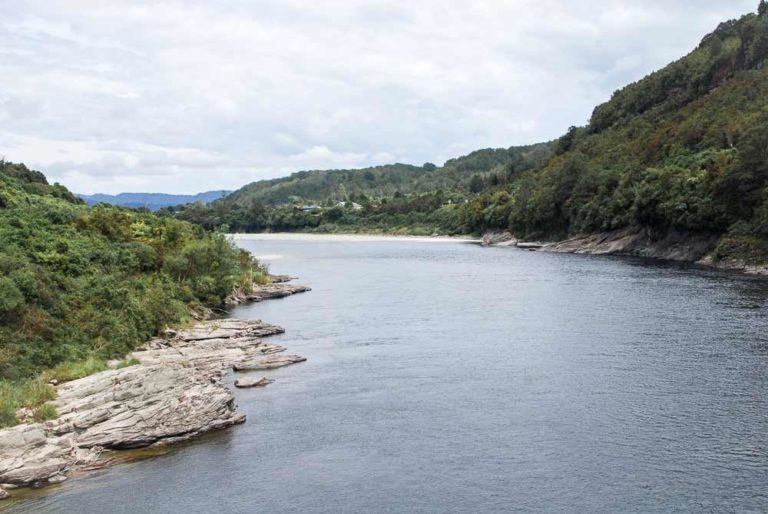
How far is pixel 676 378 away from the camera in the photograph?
3944 centimetres

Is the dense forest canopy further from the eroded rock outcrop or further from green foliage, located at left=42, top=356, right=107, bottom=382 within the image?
green foliage, located at left=42, top=356, right=107, bottom=382

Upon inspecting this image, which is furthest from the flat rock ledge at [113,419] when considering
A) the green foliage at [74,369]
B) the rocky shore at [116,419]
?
the green foliage at [74,369]

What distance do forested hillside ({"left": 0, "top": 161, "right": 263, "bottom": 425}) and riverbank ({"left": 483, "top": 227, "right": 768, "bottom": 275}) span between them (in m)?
63.4

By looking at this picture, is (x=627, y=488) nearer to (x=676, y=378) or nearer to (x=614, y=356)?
(x=676, y=378)

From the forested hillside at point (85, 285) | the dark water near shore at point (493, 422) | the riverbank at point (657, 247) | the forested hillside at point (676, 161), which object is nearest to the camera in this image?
the dark water near shore at point (493, 422)

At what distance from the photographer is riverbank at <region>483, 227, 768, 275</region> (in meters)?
92.6

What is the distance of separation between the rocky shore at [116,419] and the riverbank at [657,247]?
7327 centimetres

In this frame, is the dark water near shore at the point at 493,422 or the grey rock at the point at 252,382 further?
the grey rock at the point at 252,382

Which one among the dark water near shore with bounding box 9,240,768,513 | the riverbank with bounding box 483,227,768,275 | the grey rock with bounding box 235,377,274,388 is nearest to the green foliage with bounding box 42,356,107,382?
the grey rock with bounding box 235,377,274,388

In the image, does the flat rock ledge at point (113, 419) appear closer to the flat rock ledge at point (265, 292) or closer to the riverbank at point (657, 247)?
the flat rock ledge at point (265, 292)

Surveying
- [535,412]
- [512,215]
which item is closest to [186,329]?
[535,412]

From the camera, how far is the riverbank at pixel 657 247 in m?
92.6

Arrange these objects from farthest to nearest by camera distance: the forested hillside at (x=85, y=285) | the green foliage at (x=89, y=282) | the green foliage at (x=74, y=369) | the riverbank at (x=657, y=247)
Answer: the riverbank at (x=657, y=247)
the green foliage at (x=89, y=282)
the forested hillside at (x=85, y=285)
the green foliage at (x=74, y=369)

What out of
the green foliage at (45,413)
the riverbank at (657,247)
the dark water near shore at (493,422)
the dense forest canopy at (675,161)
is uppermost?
the dense forest canopy at (675,161)
